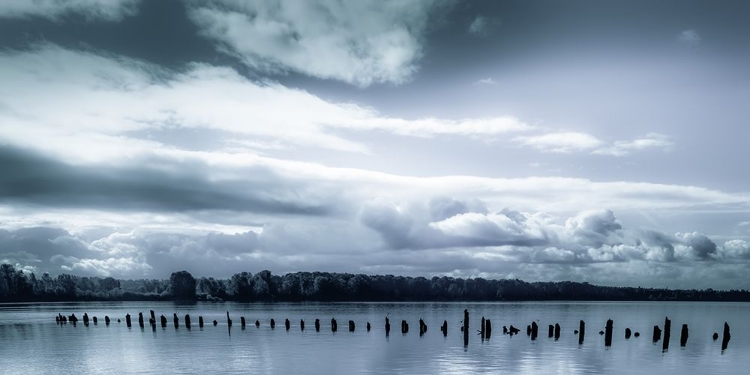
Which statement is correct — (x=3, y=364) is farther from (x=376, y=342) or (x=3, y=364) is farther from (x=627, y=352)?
(x=627, y=352)

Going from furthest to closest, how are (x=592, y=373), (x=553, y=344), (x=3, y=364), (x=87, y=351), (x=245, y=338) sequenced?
(x=245, y=338), (x=553, y=344), (x=87, y=351), (x=3, y=364), (x=592, y=373)

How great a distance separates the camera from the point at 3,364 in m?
46.9

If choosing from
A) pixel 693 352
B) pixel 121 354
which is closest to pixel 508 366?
pixel 693 352

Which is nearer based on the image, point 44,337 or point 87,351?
point 87,351

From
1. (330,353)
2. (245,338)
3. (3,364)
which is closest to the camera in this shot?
(3,364)

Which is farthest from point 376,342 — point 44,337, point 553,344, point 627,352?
point 44,337

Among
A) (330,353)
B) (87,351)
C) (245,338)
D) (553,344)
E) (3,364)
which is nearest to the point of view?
(3,364)

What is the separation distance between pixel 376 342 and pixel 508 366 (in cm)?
2004

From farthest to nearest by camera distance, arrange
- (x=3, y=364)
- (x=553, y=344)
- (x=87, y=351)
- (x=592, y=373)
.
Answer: (x=553, y=344)
(x=87, y=351)
(x=3, y=364)
(x=592, y=373)

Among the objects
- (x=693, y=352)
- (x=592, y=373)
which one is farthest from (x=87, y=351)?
(x=693, y=352)

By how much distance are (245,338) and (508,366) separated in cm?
3255

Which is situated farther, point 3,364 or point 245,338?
point 245,338

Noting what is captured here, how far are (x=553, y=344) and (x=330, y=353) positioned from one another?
2186 centimetres

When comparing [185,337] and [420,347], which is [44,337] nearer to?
[185,337]
